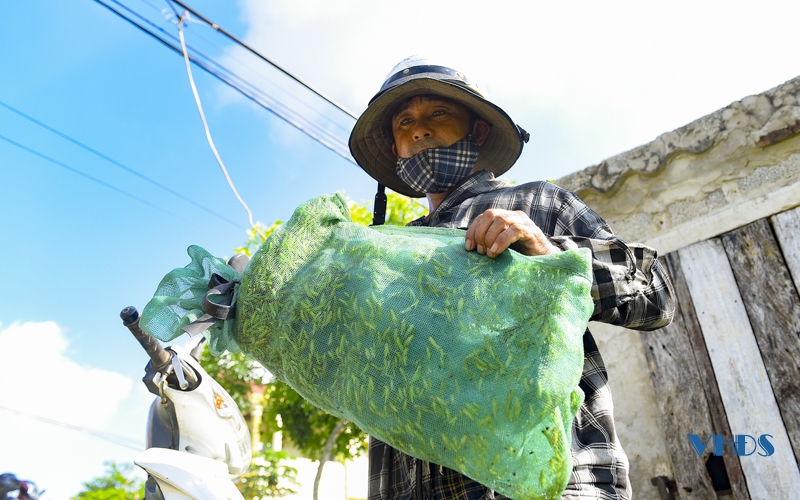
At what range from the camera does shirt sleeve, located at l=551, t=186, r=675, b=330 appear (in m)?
1.41

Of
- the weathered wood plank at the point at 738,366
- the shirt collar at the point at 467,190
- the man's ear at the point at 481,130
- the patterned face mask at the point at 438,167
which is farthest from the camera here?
the weathered wood plank at the point at 738,366

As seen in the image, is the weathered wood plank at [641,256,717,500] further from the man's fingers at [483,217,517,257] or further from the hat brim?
the man's fingers at [483,217,517,257]

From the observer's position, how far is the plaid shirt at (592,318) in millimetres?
1395

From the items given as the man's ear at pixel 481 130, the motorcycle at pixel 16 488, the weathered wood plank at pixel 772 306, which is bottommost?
the motorcycle at pixel 16 488

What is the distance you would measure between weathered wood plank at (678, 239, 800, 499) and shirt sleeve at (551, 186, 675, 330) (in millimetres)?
1872

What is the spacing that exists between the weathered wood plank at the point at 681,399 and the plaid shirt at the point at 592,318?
6.32 feet

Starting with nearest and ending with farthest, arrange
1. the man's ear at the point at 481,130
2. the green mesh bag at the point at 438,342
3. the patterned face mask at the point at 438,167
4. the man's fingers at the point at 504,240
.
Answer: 1. the green mesh bag at the point at 438,342
2. the man's fingers at the point at 504,240
3. the patterned face mask at the point at 438,167
4. the man's ear at the point at 481,130

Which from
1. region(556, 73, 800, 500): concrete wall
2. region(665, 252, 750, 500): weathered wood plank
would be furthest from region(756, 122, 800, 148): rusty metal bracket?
region(665, 252, 750, 500): weathered wood plank

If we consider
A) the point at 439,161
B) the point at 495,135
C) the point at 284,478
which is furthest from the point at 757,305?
the point at 284,478

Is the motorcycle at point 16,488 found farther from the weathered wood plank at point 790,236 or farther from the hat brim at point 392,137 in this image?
the weathered wood plank at point 790,236

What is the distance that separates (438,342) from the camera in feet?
3.56

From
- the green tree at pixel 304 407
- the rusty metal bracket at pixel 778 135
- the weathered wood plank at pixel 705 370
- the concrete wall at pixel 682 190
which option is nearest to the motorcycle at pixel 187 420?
the concrete wall at pixel 682 190

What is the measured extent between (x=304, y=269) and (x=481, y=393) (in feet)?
1.58

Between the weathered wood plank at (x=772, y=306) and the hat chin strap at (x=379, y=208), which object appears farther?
the weathered wood plank at (x=772, y=306)
